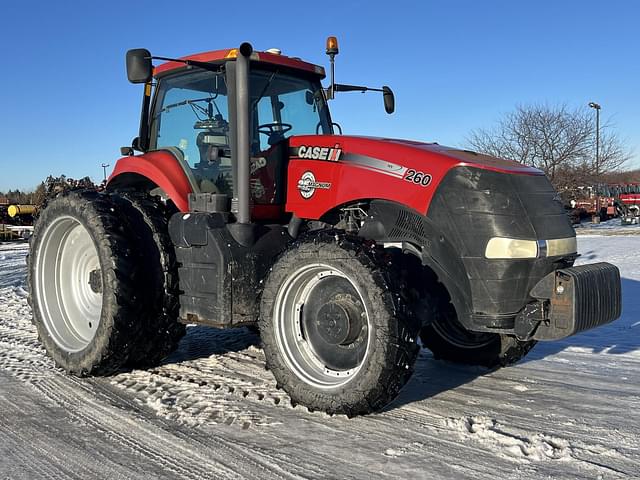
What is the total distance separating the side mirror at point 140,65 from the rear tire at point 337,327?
1595mm

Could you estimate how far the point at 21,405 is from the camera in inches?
157

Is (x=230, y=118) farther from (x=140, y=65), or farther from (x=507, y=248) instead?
(x=507, y=248)

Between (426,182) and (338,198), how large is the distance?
0.64 metres

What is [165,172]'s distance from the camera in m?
4.78

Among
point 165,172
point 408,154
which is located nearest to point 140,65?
point 165,172

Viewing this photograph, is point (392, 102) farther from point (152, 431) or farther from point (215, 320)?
point (152, 431)

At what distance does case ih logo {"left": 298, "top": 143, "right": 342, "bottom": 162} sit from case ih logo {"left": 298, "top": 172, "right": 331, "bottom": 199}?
0.12 m

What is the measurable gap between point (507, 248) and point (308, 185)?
4.66 ft

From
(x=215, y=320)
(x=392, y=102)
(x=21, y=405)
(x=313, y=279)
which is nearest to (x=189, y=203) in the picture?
(x=215, y=320)

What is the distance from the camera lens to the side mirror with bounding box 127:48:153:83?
4305mm

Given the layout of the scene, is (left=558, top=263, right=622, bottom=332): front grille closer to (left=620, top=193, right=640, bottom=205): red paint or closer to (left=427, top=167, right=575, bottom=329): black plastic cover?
(left=427, top=167, right=575, bottom=329): black plastic cover

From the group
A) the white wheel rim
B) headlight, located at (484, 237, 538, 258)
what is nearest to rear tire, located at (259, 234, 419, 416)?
headlight, located at (484, 237, 538, 258)

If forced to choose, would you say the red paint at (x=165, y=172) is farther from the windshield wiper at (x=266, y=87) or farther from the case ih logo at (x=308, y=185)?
the case ih logo at (x=308, y=185)

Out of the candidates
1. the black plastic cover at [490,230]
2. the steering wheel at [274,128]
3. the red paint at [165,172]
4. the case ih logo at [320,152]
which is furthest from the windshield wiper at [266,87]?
the black plastic cover at [490,230]
